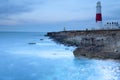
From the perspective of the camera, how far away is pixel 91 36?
137ft

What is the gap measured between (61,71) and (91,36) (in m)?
17.0

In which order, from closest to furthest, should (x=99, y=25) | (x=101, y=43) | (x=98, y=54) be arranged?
(x=98, y=54) → (x=101, y=43) → (x=99, y=25)

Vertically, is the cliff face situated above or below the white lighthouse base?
below

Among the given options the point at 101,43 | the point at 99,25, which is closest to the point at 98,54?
the point at 101,43

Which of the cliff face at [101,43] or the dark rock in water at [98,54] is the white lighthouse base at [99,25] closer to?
the cliff face at [101,43]

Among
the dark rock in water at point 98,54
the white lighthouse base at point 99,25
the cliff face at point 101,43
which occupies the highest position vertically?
the white lighthouse base at point 99,25

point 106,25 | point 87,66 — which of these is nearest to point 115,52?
point 87,66

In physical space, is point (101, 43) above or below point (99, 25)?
below

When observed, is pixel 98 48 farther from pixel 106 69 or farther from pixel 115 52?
pixel 106 69

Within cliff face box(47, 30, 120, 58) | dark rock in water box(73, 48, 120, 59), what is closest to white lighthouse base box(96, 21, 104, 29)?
cliff face box(47, 30, 120, 58)

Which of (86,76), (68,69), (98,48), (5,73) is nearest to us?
(86,76)

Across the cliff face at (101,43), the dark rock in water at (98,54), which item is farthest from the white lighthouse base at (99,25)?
the dark rock in water at (98,54)

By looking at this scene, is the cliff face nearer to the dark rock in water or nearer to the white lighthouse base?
the dark rock in water

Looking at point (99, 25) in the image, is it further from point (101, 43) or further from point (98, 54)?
point (98, 54)
